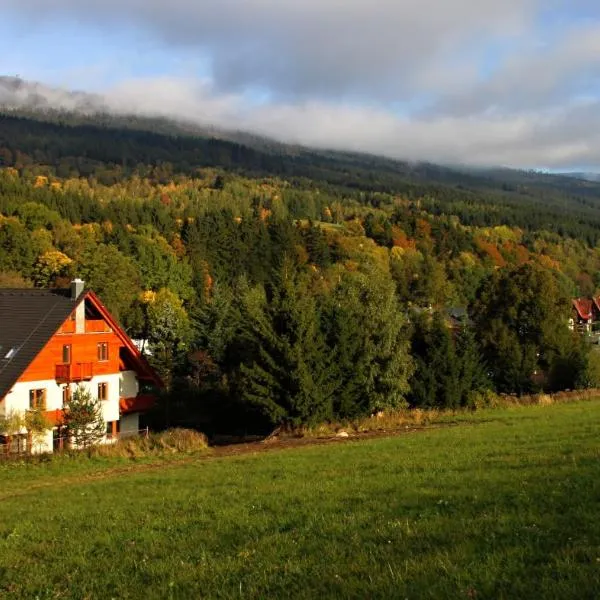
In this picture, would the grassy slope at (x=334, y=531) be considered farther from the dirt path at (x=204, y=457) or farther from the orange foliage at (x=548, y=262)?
the orange foliage at (x=548, y=262)

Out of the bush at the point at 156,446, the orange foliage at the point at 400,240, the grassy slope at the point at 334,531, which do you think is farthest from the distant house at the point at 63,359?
the orange foliage at the point at 400,240

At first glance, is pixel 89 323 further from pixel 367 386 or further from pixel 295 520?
pixel 295 520

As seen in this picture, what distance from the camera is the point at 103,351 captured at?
40.7 m

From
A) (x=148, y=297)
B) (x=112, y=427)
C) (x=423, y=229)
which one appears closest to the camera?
(x=112, y=427)

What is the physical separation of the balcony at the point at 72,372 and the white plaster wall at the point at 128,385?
394cm

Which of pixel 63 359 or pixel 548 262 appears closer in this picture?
pixel 63 359

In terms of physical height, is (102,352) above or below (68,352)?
below

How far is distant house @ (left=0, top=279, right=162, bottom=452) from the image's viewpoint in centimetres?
3606

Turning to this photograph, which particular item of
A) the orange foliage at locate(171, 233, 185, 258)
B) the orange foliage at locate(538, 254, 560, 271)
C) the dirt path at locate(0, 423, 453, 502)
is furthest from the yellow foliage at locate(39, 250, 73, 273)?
the orange foliage at locate(538, 254, 560, 271)

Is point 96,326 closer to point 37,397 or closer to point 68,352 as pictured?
point 68,352

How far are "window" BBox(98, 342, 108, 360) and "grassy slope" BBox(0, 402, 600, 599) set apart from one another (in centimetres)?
2286

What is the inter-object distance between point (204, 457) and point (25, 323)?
18579 mm

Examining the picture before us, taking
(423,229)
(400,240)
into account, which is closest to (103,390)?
(400,240)

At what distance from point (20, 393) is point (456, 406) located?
83.5ft
